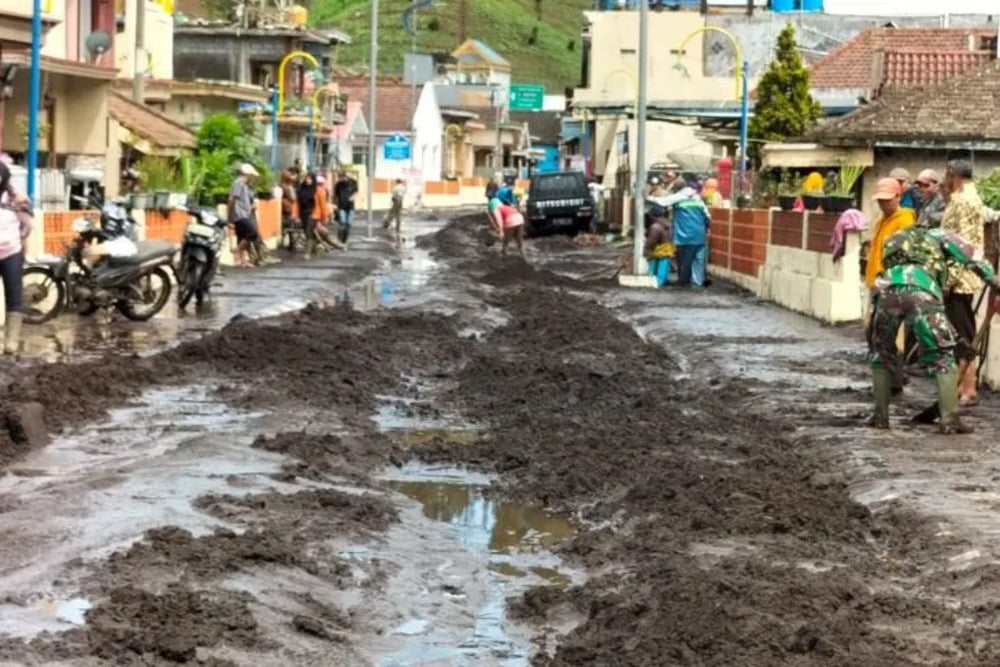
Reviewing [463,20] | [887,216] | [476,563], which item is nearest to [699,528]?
[476,563]

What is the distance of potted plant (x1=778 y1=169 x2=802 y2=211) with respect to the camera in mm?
29484

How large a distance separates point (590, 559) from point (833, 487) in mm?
2268

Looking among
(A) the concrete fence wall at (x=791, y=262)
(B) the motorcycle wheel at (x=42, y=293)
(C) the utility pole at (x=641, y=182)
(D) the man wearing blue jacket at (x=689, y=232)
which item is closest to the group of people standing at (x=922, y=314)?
(B) the motorcycle wheel at (x=42, y=293)

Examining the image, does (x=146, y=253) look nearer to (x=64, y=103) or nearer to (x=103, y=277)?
(x=103, y=277)

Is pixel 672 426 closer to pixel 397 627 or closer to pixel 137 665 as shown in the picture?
pixel 397 627

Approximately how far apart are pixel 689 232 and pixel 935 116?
5604 millimetres

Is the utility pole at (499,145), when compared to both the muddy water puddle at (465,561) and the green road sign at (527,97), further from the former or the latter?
the muddy water puddle at (465,561)

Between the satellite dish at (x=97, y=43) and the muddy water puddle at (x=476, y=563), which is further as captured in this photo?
Result: the satellite dish at (x=97, y=43)

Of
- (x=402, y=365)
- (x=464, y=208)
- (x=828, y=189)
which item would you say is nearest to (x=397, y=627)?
(x=402, y=365)

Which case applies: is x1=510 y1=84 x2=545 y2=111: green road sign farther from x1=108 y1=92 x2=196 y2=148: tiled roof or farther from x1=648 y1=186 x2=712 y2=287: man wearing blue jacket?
x1=648 y1=186 x2=712 y2=287: man wearing blue jacket

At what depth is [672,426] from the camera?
44.5ft

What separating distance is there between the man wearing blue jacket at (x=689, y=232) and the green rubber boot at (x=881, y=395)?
1716 cm

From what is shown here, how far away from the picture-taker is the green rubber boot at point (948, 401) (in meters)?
12.6

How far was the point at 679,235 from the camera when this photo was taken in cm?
3097
